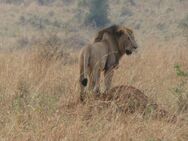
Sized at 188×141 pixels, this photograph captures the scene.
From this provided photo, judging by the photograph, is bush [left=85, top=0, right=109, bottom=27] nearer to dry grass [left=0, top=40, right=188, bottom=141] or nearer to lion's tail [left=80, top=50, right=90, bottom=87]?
dry grass [left=0, top=40, right=188, bottom=141]

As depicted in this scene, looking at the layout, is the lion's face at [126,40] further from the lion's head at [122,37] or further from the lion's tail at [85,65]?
the lion's tail at [85,65]

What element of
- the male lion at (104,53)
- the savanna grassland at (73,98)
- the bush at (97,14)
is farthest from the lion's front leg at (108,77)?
the bush at (97,14)

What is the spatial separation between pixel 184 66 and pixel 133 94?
4.34 metres

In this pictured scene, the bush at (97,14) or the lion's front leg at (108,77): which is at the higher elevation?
the lion's front leg at (108,77)

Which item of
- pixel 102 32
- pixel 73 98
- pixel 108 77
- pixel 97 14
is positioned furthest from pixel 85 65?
pixel 97 14

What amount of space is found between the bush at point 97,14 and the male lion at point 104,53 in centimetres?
2102

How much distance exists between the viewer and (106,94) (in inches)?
254

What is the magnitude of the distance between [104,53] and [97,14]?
2172 centimetres

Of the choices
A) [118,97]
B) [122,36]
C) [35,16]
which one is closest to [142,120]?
[118,97]

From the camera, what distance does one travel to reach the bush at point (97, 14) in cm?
2859

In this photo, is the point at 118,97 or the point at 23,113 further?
the point at 118,97

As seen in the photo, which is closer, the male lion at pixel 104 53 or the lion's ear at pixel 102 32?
the male lion at pixel 104 53

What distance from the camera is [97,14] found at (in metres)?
28.6

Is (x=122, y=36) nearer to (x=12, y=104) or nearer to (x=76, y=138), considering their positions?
(x=12, y=104)
